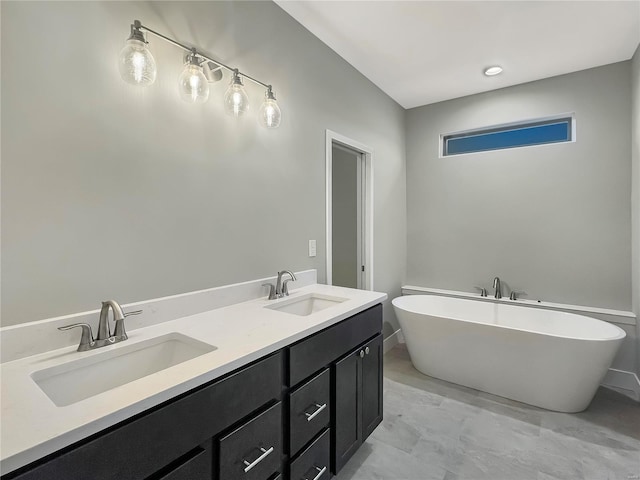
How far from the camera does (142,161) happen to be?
1339mm

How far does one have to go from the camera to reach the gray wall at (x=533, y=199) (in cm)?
272

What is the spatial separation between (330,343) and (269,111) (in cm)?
131

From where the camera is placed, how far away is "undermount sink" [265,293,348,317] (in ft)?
6.02

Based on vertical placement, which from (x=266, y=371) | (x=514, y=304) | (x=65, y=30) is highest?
(x=65, y=30)

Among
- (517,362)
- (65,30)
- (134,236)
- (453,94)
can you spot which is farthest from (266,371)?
(453,94)

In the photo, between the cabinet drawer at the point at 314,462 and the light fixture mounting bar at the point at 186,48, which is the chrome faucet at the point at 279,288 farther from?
the light fixture mounting bar at the point at 186,48

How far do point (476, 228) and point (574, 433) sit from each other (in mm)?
1918

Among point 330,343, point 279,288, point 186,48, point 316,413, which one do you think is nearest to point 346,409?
point 316,413

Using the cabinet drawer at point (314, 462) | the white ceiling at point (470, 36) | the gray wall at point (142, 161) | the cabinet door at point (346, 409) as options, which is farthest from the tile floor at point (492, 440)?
the white ceiling at point (470, 36)

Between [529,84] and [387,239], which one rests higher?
[529,84]

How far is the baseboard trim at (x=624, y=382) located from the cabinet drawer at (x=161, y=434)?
3.11m

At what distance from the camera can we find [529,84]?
3.02m

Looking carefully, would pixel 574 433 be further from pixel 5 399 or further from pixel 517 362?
pixel 5 399

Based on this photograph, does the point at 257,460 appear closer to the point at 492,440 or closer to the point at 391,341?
the point at 492,440
